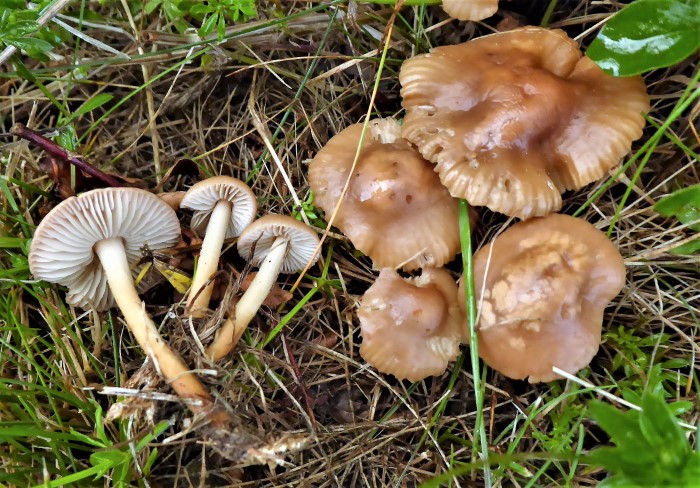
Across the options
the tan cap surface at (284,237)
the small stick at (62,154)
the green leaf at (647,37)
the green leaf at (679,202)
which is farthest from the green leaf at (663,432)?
the small stick at (62,154)

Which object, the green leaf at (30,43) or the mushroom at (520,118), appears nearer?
the mushroom at (520,118)

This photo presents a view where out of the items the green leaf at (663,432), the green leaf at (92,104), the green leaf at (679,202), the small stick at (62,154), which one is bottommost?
the green leaf at (663,432)

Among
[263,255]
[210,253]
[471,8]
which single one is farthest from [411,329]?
[471,8]

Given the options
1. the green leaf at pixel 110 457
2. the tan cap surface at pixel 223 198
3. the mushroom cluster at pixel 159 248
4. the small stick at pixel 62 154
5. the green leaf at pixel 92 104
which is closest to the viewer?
the green leaf at pixel 110 457

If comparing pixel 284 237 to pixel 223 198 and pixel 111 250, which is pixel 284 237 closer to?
pixel 223 198

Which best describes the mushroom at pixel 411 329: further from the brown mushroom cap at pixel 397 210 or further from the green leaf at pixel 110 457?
the green leaf at pixel 110 457

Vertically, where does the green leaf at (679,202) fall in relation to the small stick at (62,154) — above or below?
below

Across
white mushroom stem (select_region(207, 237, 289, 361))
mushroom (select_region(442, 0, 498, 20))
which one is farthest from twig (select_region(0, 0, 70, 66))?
mushroom (select_region(442, 0, 498, 20))

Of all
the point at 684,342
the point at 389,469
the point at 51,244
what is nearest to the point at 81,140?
the point at 51,244
